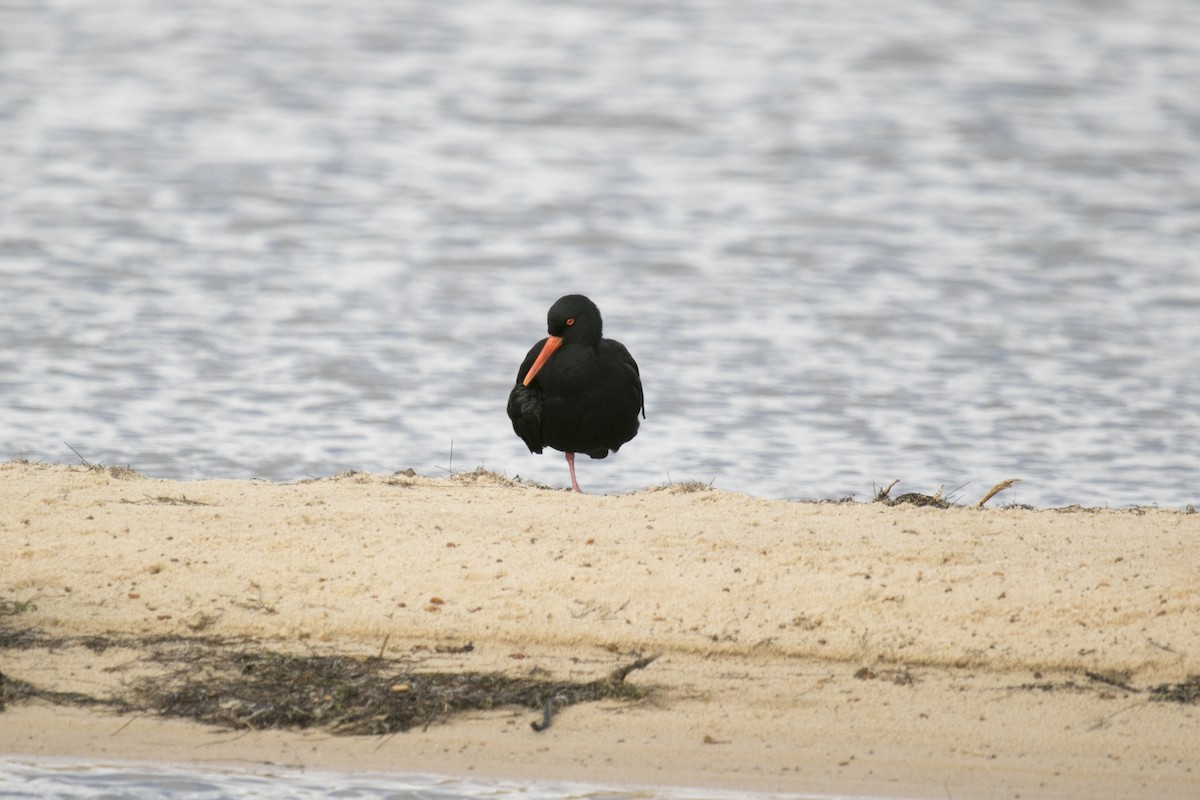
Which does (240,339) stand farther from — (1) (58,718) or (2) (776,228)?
(1) (58,718)

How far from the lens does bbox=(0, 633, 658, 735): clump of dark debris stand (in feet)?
16.1

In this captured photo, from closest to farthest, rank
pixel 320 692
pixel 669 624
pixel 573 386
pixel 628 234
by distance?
pixel 320 692, pixel 669 624, pixel 573 386, pixel 628 234

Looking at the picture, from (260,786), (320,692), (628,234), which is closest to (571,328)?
(320,692)

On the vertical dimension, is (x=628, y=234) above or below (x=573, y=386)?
below

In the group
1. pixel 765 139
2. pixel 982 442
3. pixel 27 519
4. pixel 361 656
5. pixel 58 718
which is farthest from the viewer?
pixel 765 139

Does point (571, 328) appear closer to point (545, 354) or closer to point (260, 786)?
point (545, 354)

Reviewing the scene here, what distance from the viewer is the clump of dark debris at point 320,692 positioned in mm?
4898

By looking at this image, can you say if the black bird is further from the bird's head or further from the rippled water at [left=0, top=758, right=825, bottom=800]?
the rippled water at [left=0, top=758, right=825, bottom=800]

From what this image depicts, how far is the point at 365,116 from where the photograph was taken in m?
20.9

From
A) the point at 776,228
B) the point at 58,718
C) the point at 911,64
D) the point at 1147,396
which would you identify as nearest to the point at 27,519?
the point at 58,718

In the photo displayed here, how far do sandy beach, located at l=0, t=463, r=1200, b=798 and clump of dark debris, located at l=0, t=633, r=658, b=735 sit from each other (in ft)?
0.14

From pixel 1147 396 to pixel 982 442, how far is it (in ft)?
5.63

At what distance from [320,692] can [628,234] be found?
11.7 m

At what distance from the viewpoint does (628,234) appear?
16312 millimetres
